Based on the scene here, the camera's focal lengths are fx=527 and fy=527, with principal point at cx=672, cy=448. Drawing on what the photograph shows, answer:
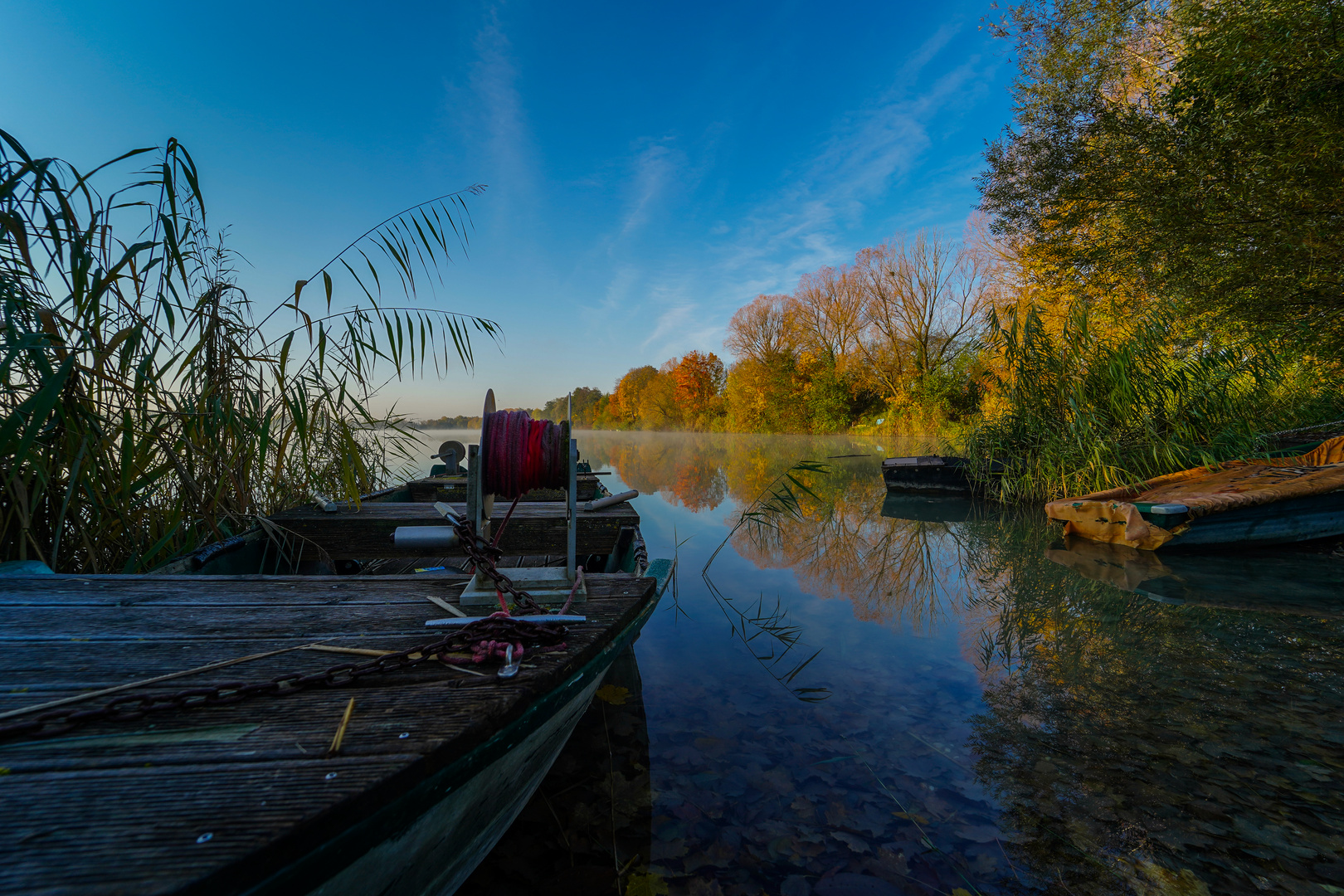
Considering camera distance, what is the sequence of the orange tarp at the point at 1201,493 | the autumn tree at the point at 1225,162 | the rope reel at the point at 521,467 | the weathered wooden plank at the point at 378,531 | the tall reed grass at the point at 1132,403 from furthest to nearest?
the tall reed grass at the point at 1132,403, the autumn tree at the point at 1225,162, the orange tarp at the point at 1201,493, the weathered wooden plank at the point at 378,531, the rope reel at the point at 521,467

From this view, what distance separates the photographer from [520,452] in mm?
1889

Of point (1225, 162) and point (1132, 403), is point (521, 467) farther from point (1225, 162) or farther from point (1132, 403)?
point (1225, 162)

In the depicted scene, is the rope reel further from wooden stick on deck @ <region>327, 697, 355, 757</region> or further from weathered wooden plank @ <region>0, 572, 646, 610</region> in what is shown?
wooden stick on deck @ <region>327, 697, 355, 757</region>

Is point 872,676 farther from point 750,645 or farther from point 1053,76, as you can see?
point 1053,76

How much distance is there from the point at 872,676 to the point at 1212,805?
1362 mm

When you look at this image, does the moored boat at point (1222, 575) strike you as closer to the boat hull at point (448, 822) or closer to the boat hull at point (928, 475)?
the boat hull at point (928, 475)

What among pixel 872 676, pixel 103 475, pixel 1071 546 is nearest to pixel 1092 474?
pixel 1071 546

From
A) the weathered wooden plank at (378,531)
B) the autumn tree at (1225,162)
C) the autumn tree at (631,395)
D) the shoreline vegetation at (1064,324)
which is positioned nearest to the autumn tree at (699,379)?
the autumn tree at (631,395)

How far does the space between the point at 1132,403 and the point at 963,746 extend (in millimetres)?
6632

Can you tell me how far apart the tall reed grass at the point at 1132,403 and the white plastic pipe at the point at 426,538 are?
301 inches

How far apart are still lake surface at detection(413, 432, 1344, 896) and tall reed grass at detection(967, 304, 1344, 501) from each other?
2.27 meters

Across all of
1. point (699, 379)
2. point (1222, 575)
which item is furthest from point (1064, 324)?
point (699, 379)

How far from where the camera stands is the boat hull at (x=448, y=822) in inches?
31.6

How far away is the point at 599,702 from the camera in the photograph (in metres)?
2.70
